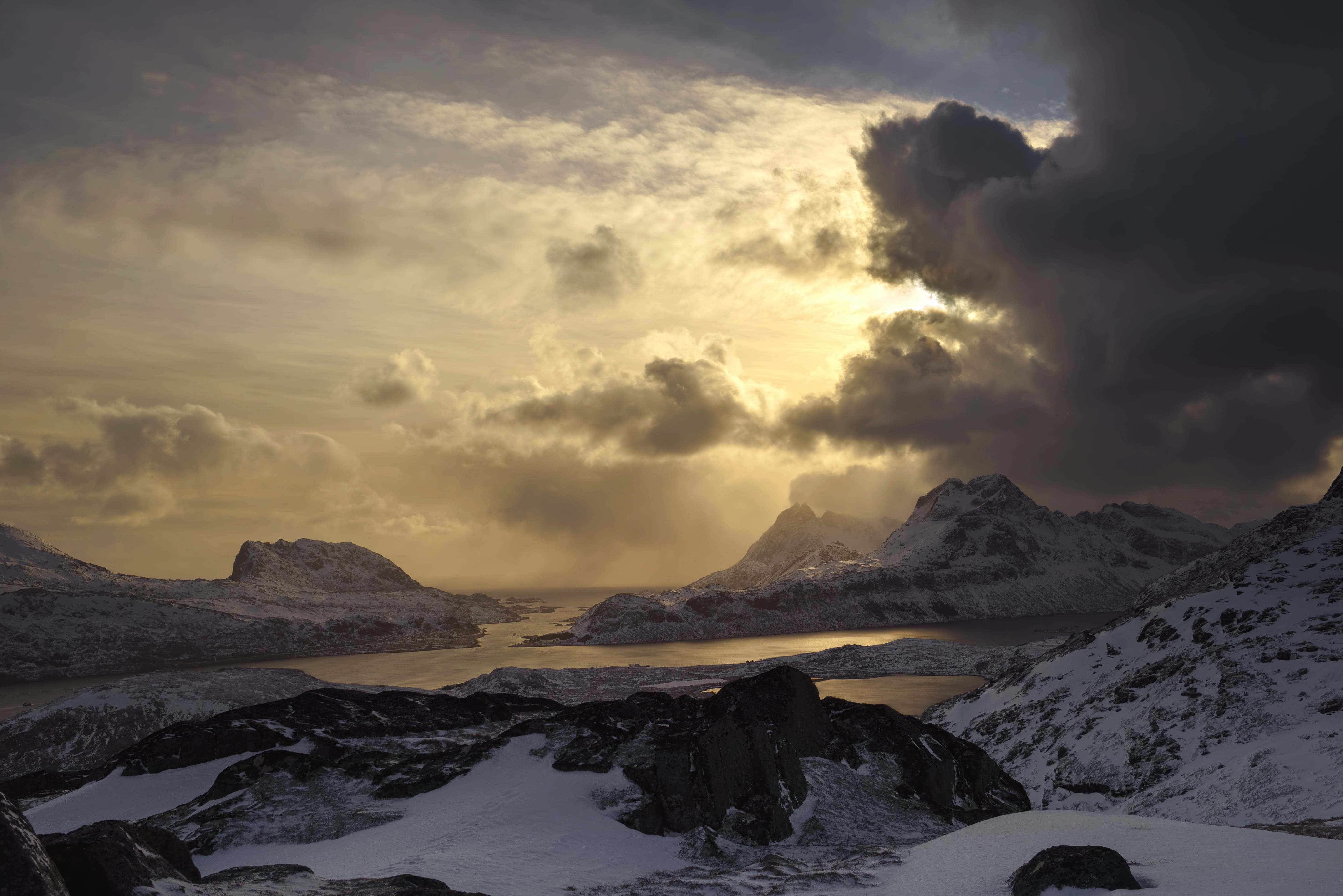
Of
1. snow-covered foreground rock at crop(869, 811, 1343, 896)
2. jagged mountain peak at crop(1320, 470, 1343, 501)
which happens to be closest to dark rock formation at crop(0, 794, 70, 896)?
snow-covered foreground rock at crop(869, 811, 1343, 896)

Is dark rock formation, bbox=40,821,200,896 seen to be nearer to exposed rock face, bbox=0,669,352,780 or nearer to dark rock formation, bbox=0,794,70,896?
dark rock formation, bbox=0,794,70,896

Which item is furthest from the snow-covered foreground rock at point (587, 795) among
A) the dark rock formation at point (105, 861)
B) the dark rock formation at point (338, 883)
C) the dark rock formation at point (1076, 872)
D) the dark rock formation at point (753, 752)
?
the dark rock formation at point (1076, 872)

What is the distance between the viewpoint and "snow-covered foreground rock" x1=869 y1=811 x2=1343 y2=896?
1894cm

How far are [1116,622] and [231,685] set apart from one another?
149m

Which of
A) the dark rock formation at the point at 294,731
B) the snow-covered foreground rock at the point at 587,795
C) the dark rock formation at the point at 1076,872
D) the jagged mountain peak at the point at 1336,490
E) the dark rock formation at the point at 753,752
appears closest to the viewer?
the dark rock formation at the point at 1076,872

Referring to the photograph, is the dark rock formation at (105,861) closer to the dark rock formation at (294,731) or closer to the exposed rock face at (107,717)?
the dark rock formation at (294,731)

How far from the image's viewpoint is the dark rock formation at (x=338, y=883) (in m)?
23.2

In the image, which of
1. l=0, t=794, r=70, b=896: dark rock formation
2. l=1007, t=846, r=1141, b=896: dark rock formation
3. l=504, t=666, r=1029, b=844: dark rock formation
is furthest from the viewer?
l=504, t=666, r=1029, b=844: dark rock formation

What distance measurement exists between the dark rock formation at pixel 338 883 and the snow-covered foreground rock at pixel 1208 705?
42039 millimetres

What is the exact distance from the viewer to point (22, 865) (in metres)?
15.4

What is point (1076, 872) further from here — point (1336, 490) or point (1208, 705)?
point (1336, 490)

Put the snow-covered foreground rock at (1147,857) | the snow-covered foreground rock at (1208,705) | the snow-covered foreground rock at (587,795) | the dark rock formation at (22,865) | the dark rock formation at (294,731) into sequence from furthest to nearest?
the dark rock formation at (294,731)
the snow-covered foreground rock at (1208,705)
the snow-covered foreground rock at (587,795)
the snow-covered foreground rock at (1147,857)
the dark rock formation at (22,865)

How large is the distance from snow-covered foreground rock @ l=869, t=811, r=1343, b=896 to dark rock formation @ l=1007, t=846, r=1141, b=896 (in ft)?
0.98

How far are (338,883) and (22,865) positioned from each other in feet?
45.7
